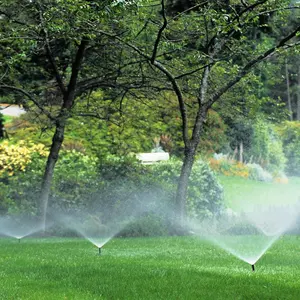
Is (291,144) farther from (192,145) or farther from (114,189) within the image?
(192,145)

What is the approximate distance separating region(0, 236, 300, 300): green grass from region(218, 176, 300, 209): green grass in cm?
1397

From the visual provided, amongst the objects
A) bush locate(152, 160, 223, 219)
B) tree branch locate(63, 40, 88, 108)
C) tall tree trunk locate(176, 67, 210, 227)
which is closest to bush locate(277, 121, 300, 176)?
bush locate(152, 160, 223, 219)

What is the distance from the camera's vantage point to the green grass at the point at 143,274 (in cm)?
672

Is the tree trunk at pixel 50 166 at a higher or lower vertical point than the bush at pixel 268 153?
lower

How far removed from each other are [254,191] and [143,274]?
2084cm

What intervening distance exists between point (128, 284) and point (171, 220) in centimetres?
885

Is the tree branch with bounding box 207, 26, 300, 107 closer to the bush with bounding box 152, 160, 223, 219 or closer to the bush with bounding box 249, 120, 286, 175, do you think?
the bush with bounding box 152, 160, 223, 219

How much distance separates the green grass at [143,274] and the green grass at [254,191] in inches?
550

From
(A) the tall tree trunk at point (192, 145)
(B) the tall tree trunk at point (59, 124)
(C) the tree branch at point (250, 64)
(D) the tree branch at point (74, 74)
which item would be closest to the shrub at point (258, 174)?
(A) the tall tree trunk at point (192, 145)

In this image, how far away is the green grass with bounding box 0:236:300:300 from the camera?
6.72 m

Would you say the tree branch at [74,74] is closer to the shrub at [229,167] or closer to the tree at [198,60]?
the tree at [198,60]

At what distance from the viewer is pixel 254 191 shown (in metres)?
27.9

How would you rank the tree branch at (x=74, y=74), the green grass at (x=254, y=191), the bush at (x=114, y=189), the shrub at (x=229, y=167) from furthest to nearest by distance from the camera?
1. the shrub at (x=229, y=167)
2. the green grass at (x=254, y=191)
3. the bush at (x=114, y=189)
4. the tree branch at (x=74, y=74)

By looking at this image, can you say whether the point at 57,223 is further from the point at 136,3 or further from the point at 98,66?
the point at 136,3
